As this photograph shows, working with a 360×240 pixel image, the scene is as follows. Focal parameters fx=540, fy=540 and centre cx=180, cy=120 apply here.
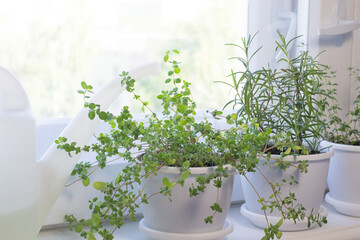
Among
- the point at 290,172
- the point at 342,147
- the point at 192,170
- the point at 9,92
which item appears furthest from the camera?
the point at 342,147

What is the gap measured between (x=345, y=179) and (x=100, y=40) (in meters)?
0.52

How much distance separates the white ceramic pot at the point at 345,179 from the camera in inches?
38.7

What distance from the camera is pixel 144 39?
3.39ft

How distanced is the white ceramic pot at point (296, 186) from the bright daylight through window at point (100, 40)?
0.92 feet

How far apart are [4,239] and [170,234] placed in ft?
0.78

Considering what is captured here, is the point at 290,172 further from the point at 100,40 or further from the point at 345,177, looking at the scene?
the point at 100,40

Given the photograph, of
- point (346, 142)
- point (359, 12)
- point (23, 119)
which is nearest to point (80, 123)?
point (23, 119)

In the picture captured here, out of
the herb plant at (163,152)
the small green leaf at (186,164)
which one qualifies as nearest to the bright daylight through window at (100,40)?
the herb plant at (163,152)

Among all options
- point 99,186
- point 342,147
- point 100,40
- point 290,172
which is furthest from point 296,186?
point 100,40

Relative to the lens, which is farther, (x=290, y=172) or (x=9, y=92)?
(x=290, y=172)

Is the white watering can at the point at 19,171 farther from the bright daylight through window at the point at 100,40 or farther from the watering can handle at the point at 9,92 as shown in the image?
the bright daylight through window at the point at 100,40

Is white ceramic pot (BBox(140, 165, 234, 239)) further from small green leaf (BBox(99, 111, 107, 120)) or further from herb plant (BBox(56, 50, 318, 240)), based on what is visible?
small green leaf (BBox(99, 111, 107, 120))

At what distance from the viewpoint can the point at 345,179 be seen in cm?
100

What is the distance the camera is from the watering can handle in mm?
657
